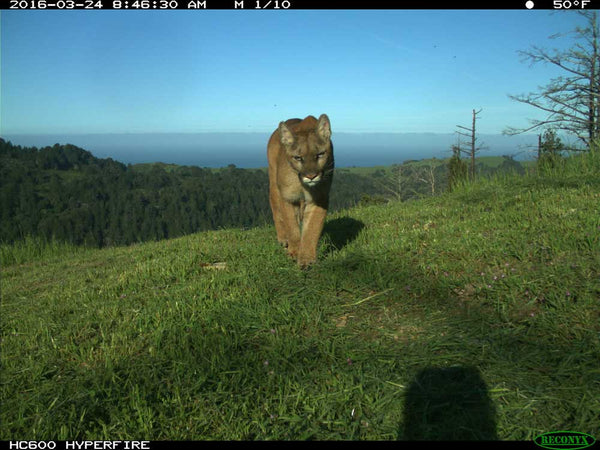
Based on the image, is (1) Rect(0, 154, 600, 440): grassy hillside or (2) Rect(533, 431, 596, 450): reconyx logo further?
(1) Rect(0, 154, 600, 440): grassy hillside

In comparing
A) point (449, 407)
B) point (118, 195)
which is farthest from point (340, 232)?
point (118, 195)

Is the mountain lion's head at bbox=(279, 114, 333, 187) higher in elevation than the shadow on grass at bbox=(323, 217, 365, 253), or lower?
higher

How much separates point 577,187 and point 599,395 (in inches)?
247

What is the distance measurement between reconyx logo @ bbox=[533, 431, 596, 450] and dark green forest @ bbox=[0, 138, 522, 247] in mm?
48267

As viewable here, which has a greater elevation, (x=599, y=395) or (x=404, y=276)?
(x=404, y=276)

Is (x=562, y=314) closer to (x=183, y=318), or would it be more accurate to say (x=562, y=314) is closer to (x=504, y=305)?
(x=504, y=305)

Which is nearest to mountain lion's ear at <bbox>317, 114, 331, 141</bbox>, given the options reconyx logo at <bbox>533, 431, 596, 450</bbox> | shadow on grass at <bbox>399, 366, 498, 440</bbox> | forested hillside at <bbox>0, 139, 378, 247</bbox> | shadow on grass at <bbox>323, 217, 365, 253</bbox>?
shadow on grass at <bbox>323, 217, 365, 253</bbox>

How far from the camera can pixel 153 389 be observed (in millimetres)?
2871

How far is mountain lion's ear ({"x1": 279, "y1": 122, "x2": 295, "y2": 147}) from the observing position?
5.42 m

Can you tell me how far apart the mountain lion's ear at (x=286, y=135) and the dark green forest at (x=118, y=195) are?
45193mm

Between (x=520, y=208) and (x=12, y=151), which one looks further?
(x=12, y=151)

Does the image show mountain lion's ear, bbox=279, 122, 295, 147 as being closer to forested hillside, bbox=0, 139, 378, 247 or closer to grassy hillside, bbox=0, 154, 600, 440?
grassy hillside, bbox=0, 154, 600, 440

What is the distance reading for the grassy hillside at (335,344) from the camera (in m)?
2.47

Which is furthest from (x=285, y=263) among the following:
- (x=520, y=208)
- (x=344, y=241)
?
(x=520, y=208)
